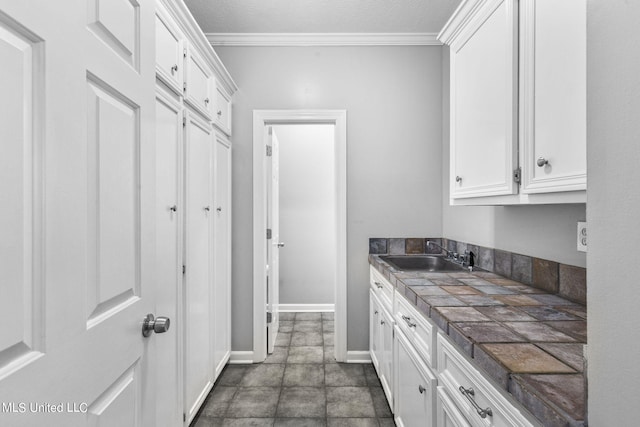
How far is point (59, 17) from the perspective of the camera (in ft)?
2.03

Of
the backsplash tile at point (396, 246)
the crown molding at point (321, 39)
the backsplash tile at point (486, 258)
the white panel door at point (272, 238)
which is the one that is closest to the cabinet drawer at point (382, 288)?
the backsplash tile at point (396, 246)

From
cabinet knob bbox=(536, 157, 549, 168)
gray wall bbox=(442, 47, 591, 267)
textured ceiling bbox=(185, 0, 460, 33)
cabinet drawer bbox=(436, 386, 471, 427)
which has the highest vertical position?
textured ceiling bbox=(185, 0, 460, 33)

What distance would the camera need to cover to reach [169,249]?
1615mm

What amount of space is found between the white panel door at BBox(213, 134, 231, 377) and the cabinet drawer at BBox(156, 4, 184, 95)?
0.67 m

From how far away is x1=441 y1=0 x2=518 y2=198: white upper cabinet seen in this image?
4.21 ft

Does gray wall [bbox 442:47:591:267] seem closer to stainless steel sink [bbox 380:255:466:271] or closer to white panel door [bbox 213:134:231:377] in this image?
stainless steel sink [bbox 380:255:466:271]

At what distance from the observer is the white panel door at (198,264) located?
6.03ft

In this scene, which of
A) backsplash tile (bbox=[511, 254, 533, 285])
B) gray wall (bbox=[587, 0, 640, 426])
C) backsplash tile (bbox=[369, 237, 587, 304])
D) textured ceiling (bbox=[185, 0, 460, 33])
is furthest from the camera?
textured ceiling (bbox=[185, 0, 460, 33])

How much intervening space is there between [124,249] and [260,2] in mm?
2128

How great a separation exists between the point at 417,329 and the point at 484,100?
3.38 feet

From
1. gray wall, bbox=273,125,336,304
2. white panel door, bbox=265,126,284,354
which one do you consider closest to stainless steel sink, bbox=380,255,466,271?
white panel door, bbox=265,126,284,354

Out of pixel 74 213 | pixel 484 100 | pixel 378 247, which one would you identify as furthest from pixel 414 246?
pixel 74 213

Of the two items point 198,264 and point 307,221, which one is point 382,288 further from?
point 307,221

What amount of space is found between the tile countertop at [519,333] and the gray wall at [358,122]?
1.11 metres
